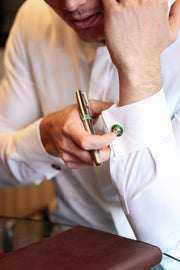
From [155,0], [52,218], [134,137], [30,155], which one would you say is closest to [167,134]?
[134,137]

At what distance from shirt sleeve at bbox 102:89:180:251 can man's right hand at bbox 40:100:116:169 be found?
0.15 ft

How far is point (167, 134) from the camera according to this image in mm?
713

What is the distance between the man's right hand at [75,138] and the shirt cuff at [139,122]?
0.04 m

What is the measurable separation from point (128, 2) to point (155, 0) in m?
0.05

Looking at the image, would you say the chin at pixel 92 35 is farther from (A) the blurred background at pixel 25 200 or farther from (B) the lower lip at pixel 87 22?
(A) the blurred background at pixel 25 200

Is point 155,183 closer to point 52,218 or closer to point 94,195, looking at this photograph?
point 94,195

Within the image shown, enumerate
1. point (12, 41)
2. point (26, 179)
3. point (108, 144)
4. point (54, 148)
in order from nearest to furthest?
point (108, 144) < point (54, 148) < point (26, 179) < point (12, 41)

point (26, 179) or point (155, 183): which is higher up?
point (155, 183)

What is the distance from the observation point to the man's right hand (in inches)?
26.1

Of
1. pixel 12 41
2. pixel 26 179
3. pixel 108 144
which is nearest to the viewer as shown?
pixel 108 144

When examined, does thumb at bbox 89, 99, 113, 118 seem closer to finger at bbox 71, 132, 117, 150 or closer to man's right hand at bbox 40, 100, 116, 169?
man's right hand at bbox 40, 100, 116, 169

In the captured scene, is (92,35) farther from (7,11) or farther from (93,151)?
(7,11)

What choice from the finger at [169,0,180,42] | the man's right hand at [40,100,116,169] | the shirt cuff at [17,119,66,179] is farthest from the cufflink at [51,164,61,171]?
the finger at [169,0,180,42]

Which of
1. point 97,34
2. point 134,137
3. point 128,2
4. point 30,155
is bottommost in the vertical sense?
point 30,155
